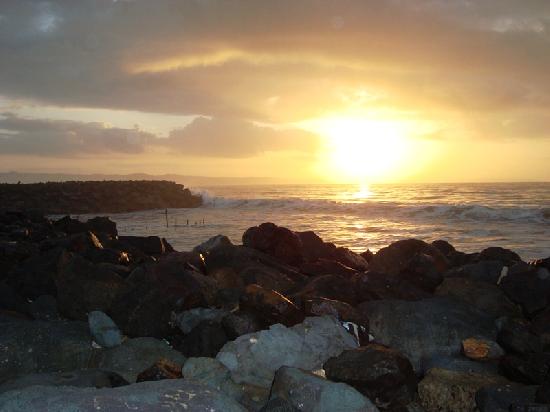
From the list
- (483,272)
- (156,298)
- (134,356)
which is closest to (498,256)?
(483,272)

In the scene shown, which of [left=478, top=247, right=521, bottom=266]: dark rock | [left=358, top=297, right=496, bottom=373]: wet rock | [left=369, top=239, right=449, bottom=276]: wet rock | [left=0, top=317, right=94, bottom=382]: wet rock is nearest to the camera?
[left=0, top=317, right=94, bottom=382]: wet rock

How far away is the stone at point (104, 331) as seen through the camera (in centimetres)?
683

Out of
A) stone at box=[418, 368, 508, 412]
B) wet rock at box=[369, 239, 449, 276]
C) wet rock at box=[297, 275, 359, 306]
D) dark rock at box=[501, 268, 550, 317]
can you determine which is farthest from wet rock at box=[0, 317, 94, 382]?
dark rock at box=[501, 268, 550, 317]

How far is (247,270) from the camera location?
364 inches

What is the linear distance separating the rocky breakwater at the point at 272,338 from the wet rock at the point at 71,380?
0.06 feet

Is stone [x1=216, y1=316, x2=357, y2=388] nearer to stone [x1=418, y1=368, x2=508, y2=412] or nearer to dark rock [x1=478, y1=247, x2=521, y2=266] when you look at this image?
stone [x1=418, y1=368, x2=508, y2=412]

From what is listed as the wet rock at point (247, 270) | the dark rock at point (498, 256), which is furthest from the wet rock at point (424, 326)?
the dark rock at point (498, 256)

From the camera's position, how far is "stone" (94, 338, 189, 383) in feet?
20.3

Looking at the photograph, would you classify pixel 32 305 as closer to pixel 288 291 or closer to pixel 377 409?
pixel 288 291

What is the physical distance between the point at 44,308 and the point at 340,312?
191 inches

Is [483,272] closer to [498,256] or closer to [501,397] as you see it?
[498,256]

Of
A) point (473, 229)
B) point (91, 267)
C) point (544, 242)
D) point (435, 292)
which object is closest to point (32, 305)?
point (91, 267)

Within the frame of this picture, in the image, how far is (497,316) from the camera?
25.8ft

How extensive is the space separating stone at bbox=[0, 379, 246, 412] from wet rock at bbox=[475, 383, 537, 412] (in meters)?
2.55
